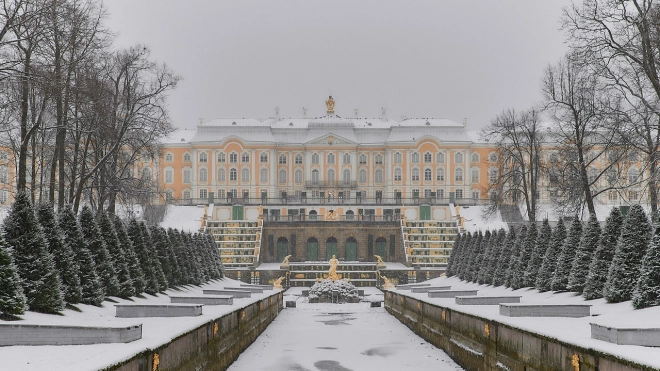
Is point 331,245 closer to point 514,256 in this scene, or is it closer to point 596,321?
point 514,256

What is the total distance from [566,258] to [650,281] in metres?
6.74

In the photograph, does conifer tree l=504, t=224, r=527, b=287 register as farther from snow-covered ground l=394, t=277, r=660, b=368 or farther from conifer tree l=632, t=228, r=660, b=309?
conifer tree l=632, t=228, r=660, b=309

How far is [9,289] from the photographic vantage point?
10.9 metres

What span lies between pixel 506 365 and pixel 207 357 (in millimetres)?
3917

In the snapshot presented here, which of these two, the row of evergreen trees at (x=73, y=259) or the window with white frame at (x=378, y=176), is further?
the window with white frame at (x=378, y=176)

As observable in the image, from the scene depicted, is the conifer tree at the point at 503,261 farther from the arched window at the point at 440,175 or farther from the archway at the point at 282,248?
the arched window at the point at 440,175

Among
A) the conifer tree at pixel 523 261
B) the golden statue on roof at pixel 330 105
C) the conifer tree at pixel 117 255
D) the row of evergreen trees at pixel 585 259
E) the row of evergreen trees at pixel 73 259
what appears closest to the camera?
the row of evergreen trees at pixel 73 259

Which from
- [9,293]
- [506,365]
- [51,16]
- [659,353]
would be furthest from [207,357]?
[51,16]

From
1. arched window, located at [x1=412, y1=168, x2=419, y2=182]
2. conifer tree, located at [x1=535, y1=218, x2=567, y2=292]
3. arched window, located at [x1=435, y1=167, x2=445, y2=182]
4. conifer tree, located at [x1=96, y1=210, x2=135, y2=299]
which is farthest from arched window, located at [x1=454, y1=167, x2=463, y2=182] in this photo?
conifer tree, located at [x1=96, y1=210, x2=135, y2=299]

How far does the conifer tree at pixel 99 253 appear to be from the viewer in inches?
671

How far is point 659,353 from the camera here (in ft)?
25.2

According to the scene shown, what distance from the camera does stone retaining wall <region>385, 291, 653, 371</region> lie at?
7.94 meters

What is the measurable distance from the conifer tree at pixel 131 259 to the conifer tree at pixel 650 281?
35.0 feet

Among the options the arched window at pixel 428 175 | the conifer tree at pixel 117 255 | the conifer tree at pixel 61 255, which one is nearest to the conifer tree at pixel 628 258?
the conifer tree at pixel 61 255
